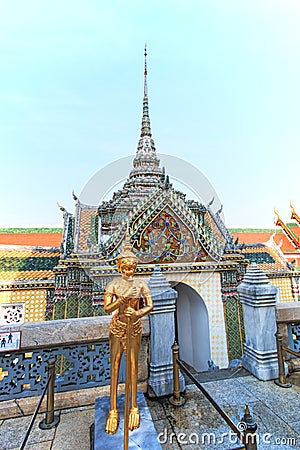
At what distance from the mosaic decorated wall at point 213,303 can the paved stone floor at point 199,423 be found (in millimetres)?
4192

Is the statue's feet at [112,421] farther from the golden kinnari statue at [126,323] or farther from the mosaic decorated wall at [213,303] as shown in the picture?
the mosaic decorated wall at [213,303]

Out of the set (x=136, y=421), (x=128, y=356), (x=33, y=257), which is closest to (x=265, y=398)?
(x=136, y=421)

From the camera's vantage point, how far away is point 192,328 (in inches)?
368

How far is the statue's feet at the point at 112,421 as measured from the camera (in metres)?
2.42

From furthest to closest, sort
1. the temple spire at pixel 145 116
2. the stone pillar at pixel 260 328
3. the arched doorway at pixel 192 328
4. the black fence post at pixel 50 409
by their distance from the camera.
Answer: the temple spire at pixel 145 116, the arched doorway at pixel 192 328, the stone pillar at pixel 260 328, the black fence post at pixel 50 409

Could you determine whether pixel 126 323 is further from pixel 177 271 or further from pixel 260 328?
pixel 177 271

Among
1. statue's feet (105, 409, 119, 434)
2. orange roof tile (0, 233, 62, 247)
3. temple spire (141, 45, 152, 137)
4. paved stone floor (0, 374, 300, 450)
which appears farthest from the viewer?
temple spire (141, 45, 152, 137)

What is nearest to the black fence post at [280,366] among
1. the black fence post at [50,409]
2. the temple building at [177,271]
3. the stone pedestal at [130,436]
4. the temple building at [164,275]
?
the stone pedestal at [130,436]

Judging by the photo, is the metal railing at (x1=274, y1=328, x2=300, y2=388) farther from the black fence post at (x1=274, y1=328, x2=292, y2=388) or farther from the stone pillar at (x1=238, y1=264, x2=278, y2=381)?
the stone pillar at (x1=238, y1=264, x2=278, y2=381)

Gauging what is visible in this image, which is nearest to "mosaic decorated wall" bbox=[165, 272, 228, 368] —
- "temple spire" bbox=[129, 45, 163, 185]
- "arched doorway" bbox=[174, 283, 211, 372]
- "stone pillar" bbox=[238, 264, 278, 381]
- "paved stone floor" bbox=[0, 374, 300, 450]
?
"arched doorway" bbox=[174, 283, 211, 372]

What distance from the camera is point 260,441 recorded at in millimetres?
2824

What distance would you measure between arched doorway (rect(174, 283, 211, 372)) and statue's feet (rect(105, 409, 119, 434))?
5.87 meters

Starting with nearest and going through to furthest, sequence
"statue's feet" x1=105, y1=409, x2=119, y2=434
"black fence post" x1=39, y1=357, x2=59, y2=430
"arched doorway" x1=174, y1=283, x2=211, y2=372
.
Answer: "statue's feet" x1=105, y1=409, x2=119, y2=434
"black fence post" x1=39, y1=357, x2=59, y2=430
"arched doorway" x1=174, y1=283, x2=211, y2=372

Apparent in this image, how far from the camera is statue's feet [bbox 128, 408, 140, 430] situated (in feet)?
8.06
